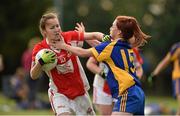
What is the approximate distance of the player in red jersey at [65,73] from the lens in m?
8.86

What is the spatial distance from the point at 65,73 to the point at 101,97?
6.94 feet

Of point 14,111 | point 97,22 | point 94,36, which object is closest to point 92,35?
point 94,36

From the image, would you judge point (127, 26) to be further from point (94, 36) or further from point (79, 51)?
point (94, 36)

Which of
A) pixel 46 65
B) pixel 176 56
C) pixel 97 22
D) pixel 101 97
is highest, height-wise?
pixel 46 65

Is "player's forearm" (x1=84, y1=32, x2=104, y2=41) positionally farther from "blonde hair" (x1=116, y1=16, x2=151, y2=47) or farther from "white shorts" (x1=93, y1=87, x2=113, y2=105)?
"white shorts" (x1=93, y1=87, x2=113, y2=105)

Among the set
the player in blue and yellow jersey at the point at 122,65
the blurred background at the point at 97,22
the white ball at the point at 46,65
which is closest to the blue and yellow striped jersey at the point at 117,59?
the player in blue and yellow jersey at the point at 122,65

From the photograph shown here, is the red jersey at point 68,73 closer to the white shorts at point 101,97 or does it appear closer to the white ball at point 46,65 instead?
the white ball at point 46,65

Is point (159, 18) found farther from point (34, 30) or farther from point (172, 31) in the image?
point (34, 30)

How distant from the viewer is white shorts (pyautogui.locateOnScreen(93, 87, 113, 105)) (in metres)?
11.0

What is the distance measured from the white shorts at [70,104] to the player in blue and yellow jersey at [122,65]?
94cm

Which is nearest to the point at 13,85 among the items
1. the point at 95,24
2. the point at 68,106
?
the point at 68,106

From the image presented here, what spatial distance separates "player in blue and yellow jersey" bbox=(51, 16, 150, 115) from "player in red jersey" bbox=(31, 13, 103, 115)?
0.60 meters

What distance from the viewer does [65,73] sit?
9.06 m

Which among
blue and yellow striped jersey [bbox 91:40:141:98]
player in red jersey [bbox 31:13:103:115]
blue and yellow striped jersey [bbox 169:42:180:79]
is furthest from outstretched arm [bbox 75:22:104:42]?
blue and yellow striped jersey [bbox 169:42:180:79]
